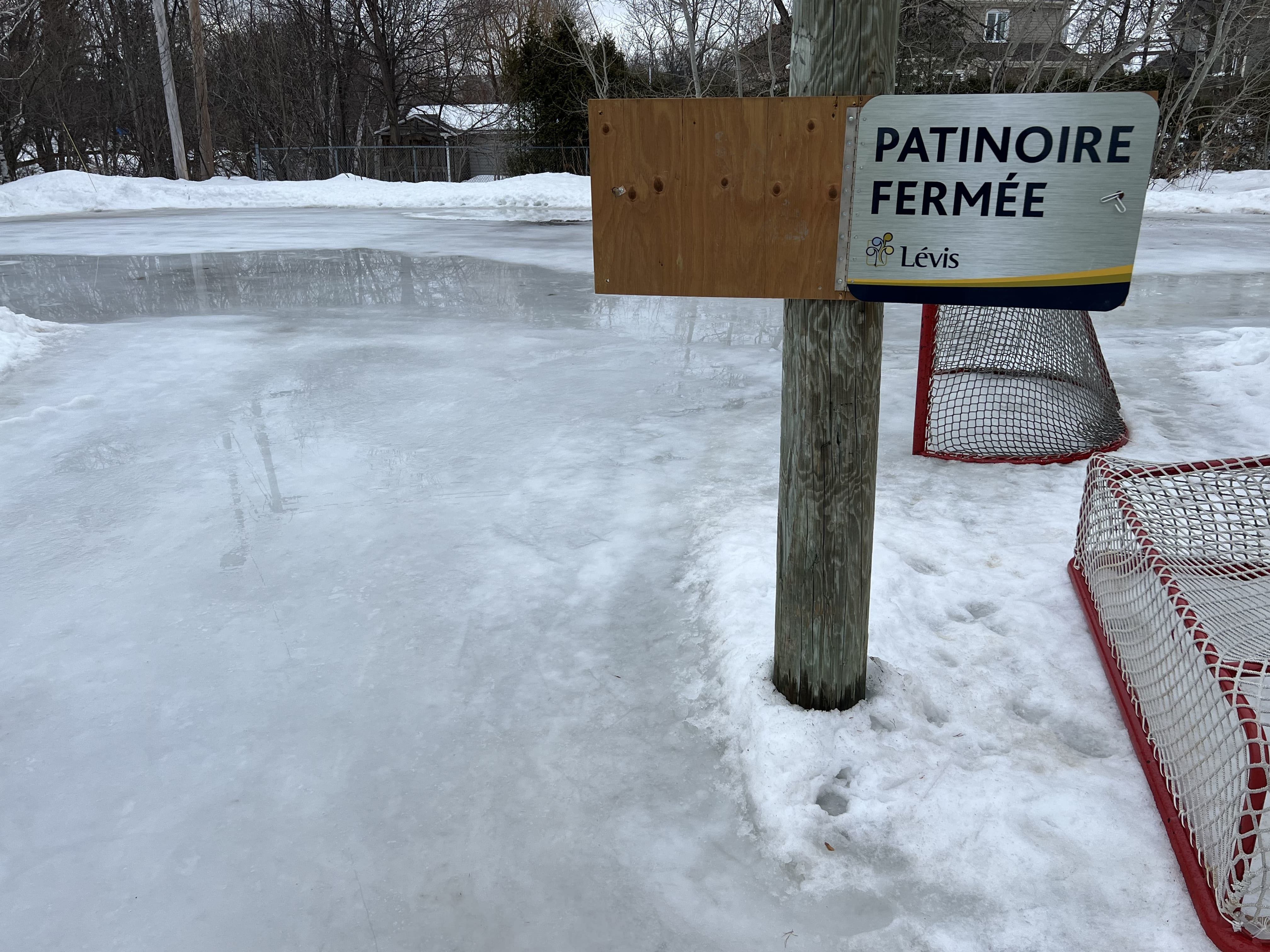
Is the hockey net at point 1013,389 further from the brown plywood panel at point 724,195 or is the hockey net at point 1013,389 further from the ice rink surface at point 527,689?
the brown plywood panel at point 724,195

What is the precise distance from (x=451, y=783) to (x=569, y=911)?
0.52 metres

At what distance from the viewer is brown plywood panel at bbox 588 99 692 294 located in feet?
6.45

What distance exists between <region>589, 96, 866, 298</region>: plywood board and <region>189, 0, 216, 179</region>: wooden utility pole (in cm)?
2654

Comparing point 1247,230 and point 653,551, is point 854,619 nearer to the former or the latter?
point 653,551

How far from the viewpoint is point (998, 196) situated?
1875 mm

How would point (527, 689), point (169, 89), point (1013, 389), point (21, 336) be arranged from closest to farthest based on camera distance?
point (527, 689)
point (1013, 389)
point (21, 336)
point (169, 89)

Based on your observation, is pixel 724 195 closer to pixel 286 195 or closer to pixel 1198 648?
pixel 1198 648

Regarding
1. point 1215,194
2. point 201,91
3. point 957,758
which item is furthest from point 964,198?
point 201,91

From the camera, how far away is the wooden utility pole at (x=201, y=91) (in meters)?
24.2

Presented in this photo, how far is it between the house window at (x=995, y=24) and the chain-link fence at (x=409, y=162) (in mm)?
11562

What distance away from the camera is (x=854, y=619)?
2.43 m

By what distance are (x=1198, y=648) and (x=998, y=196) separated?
1.16 m

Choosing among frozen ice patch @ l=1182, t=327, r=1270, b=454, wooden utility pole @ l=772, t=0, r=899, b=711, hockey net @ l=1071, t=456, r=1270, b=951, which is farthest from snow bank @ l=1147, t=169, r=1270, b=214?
wooden utility pole @ l=772, t=0, r=899, b=711

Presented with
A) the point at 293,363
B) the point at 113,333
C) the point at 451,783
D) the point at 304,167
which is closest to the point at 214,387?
the point at 293,363
